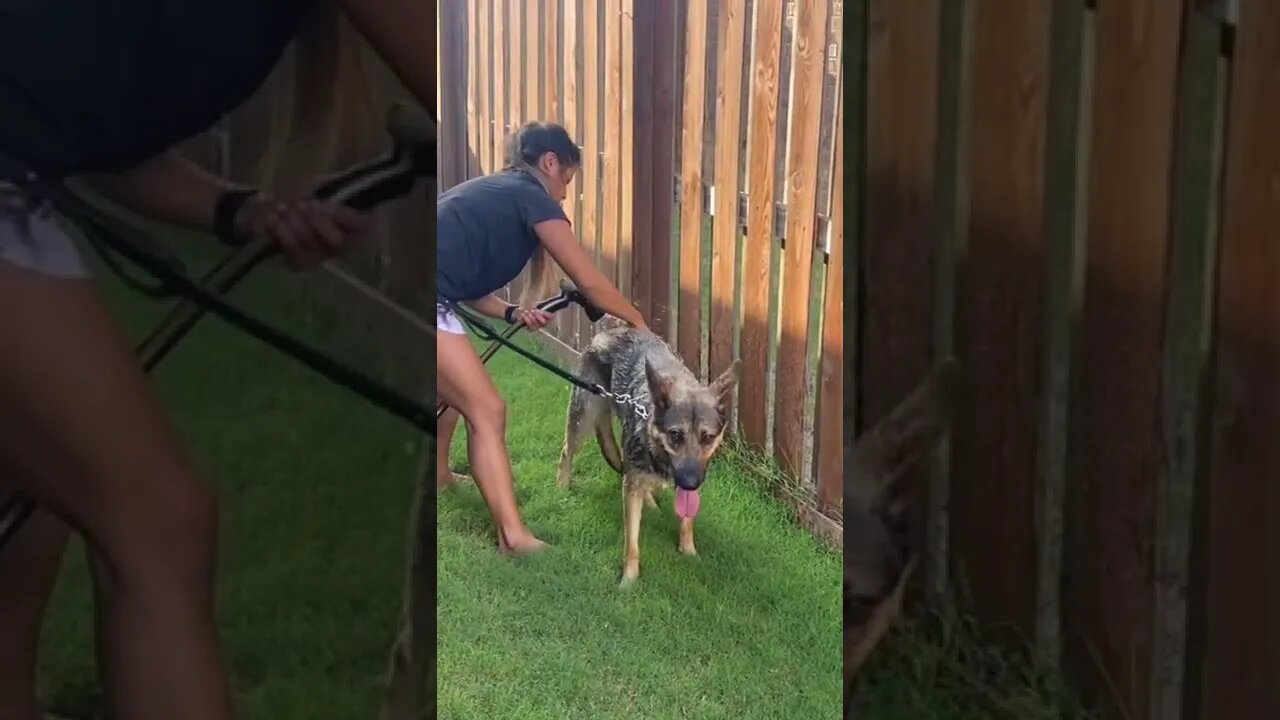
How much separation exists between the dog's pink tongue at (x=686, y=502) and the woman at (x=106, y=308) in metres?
0.59

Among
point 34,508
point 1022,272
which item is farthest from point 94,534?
point 1022,272

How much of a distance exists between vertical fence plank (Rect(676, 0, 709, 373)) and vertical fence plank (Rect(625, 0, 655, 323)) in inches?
1.7

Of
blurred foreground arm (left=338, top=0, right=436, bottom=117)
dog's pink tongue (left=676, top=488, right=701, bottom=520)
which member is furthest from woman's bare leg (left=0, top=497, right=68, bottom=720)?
Answer: dog's pink tongue (left=676, top=488, right=701, bottom=520)

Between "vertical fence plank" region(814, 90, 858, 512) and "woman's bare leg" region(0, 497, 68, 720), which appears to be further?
"vertical fence plank" region(814, 90, 858, 512)

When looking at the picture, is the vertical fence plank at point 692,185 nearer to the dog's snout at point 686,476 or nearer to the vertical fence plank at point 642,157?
the vertical fence plank at point 642,157

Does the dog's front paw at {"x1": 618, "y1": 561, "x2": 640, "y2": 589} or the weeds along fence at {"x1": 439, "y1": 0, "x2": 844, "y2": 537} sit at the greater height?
the weeds along fence at {"x1": 439, "y1": 0, "x2": 844, "y2": 537}

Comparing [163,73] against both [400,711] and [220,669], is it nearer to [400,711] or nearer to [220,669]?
[220,669]

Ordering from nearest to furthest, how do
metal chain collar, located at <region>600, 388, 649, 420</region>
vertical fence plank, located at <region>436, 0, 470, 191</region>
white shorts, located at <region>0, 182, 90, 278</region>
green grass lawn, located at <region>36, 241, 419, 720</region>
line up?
white shorts, located at <region>0, 182, 90, 278</region> < green grass lawn, located at <region>36, 241, 419, 720</region> < vertical fence plank, located at <region>436, 0, 470, 191</region> < metal chain collar, located at <region>600, 388, 649, 420</region>

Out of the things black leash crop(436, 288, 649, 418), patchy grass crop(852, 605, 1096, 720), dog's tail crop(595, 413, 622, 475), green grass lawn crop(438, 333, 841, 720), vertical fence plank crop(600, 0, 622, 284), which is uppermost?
vertical fence plank crop(600, 0, 622, 284)

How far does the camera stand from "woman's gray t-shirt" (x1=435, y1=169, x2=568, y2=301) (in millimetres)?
1640

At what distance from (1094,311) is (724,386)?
52cm

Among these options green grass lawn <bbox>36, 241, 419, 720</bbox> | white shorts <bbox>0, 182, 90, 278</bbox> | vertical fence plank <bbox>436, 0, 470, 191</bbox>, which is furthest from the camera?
vertical fence plank <bbox>436, 0, 470, 191</bbox>

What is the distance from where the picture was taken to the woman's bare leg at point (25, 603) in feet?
4.78

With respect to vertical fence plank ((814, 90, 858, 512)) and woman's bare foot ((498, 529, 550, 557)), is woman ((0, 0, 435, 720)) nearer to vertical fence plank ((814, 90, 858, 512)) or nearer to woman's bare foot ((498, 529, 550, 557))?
woman's bare foot ((498, 529, 550, 557))
